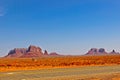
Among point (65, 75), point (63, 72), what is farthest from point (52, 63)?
point (65, 75)

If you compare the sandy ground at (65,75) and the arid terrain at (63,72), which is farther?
the arid terrain at (63,72)

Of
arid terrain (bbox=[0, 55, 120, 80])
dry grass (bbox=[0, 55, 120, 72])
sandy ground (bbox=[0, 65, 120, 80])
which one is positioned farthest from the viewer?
dry grass (bbox=[0, 55, 120, 72])

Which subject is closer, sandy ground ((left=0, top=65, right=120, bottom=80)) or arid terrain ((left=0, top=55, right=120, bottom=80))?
sandy ground ((left=0, top=65, right=120, bottom=80))

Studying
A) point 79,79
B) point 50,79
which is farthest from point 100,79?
point 50,79

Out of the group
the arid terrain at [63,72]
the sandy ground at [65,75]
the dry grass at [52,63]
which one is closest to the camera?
the sandy ground at [65,75]

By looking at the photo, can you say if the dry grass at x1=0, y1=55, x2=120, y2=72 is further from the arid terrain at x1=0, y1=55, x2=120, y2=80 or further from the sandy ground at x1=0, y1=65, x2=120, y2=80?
the sandy ground at x1=0, y1=65, x2=120, y2=80

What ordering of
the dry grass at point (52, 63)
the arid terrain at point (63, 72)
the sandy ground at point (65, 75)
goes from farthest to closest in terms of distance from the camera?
the dry grass at point (52, 63), the arid terrain at point (63, 72), the sandy ground at point (65, 75)

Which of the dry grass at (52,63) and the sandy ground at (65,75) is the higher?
the dry grass at (52,63)

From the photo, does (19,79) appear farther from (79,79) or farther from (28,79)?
(79,79)

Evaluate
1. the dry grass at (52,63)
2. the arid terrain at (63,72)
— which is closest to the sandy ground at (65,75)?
the arid terrain at (63,72)

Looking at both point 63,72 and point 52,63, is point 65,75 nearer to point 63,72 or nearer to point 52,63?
point 63,72

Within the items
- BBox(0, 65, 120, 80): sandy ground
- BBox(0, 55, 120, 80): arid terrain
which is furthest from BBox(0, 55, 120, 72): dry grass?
BBox(0, 65, 120, 80): sandy ground

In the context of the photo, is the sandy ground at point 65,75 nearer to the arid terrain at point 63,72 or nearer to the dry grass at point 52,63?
the arid terrain at point 63,72

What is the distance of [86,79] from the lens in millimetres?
20234
